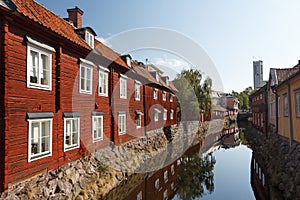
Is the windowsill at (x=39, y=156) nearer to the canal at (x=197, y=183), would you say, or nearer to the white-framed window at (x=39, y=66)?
the white-framed window at (x=39, y=66)

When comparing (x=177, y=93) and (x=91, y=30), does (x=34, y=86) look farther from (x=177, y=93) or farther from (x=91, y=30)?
(x=177, y=93)

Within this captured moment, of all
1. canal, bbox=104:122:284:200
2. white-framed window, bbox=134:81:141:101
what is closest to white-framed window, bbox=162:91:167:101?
white-framed window, bbox=134:81:141:101

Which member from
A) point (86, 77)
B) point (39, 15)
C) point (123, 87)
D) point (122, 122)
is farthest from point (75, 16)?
point (122, 122)

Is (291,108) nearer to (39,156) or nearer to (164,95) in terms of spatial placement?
(39,156)

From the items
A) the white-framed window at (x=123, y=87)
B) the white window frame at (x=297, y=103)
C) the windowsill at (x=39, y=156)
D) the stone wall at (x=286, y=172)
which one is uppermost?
the white-framed window at (x=123, y=87)

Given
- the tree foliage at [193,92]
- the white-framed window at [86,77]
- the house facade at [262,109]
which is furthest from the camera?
the tree foliage at [193,92]

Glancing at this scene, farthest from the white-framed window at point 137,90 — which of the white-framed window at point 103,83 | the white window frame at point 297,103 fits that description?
the white window frame at point 297,103

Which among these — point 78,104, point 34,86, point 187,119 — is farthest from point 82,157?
point 187,119

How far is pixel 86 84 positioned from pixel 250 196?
33.2 ft

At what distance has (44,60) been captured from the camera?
917cm

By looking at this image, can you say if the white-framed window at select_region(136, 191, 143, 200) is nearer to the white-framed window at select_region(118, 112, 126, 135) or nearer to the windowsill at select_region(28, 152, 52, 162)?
the windowsill at select_region(28, 152, 52, 162)

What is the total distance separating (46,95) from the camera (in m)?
Answer: 9.11

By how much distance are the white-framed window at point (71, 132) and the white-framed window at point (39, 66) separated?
201cm

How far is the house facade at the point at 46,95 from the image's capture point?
7.42 meters
